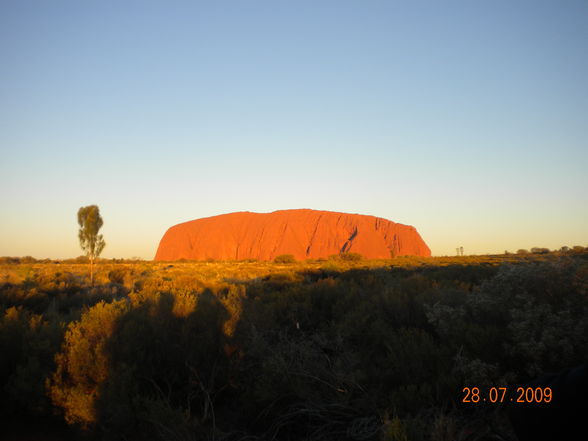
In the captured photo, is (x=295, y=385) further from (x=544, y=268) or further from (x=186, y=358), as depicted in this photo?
(x=544, y=268)

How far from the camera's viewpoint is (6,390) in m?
4.39

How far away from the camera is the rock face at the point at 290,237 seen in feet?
267

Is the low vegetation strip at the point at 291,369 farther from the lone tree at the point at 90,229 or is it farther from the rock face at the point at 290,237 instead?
the rock face at the point at 290,237

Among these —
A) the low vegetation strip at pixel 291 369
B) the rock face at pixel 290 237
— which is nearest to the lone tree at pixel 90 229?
the low vegetation strip at pixel 291 369

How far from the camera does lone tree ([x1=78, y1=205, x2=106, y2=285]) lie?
23531mm

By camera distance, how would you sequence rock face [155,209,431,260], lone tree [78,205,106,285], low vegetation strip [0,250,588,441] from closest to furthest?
low vegetation strip [0,250,588,441] < lone tree [78,205,106,285] < rock face [155,209,431,260]

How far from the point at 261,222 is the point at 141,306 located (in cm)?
8647

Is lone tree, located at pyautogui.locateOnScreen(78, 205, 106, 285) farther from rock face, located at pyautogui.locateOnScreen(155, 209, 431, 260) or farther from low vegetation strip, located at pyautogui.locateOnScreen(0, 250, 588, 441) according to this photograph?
rock face, located at pyautogui.locateOnScreen(155, 209, 431, 260)

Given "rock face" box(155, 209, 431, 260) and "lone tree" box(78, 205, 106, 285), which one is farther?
"rock face" box(155, 209, 431, 260)

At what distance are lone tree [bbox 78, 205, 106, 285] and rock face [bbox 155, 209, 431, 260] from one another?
184 feet

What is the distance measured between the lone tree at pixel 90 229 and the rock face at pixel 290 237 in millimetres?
56161

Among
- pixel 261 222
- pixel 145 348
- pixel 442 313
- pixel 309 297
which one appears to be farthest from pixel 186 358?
pixel 261 222

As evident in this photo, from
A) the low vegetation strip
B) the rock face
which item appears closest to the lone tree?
the low vegetation strip

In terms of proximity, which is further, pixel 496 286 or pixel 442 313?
pixel 442 313
